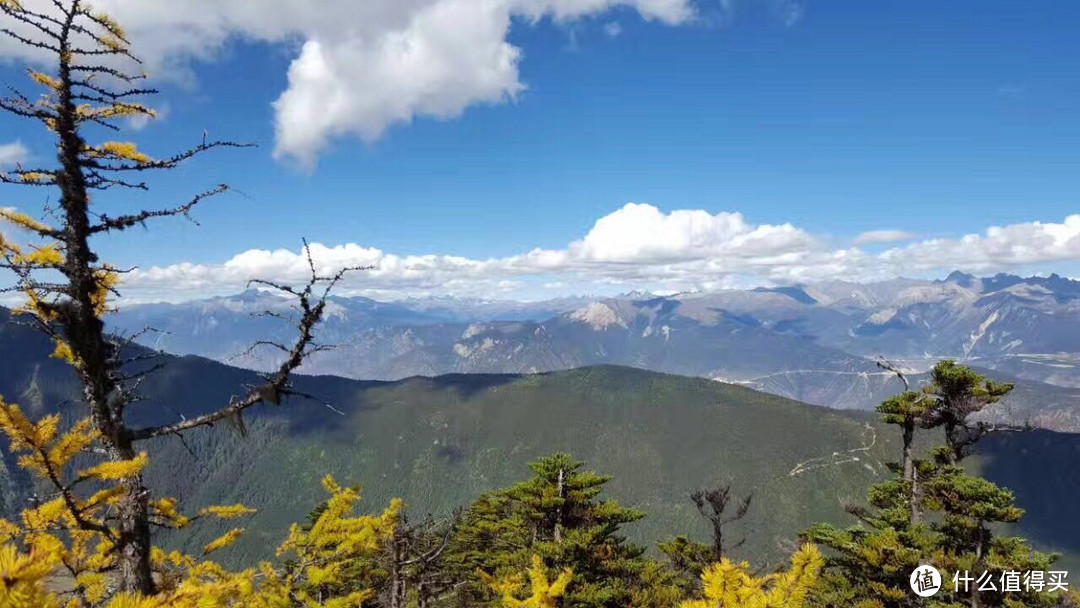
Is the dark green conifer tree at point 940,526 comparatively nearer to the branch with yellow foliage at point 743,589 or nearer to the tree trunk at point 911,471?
the tree trunk at point 911,471

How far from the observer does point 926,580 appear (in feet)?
83.7

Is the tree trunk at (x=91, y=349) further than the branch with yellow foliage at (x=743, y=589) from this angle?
No

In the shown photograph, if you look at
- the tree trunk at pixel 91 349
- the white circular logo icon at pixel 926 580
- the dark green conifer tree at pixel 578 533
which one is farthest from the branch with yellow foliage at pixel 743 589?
the white circular logo icon at pixel 926 580

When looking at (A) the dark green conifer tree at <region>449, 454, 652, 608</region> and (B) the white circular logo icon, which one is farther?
(A) the dark green conifer tree at <region>449, 454, 652, 608</region>

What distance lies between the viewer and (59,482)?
760cm

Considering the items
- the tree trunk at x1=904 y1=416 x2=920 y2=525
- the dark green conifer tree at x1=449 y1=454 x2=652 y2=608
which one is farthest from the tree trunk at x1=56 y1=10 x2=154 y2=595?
the tree trunk at x1=904 y1=416 x2=920 y2=525

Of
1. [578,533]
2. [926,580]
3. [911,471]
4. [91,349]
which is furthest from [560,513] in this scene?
[91,349]

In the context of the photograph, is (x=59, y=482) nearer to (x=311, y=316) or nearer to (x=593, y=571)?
(x=311, y=316)

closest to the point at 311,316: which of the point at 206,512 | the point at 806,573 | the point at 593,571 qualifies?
the point at 206,512

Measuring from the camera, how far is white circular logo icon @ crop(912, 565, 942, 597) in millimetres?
25141

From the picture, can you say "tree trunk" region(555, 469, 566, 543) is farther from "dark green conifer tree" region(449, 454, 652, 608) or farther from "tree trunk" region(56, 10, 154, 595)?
"tree trunk" region(56, 10, 154, 595)

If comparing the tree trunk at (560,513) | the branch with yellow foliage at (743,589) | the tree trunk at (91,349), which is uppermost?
the tree trunk at (91,349)

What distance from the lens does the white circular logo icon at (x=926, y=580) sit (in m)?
25.1

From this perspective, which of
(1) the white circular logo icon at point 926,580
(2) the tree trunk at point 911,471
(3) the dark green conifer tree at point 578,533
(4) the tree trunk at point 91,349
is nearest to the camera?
(4) the tree trunk at point 91,349
